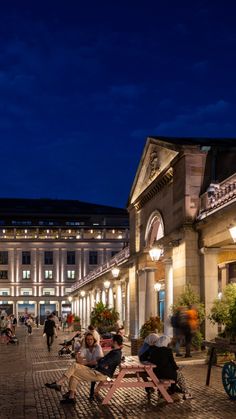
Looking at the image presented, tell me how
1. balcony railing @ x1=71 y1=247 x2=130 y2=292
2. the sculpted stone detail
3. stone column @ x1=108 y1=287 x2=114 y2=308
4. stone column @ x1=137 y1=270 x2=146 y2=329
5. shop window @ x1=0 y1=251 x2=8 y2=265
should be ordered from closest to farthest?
the sculpted stone detail
stone column @ x1=137 y1=270 x2=146 y2=329
balcony railing @ x1=71 y1=247 x2=130 y2=292
stone column @ x1=108 y1=287 x2=114 y2=308
shop window @ x1=0 y1=251 x2=8 y2=265

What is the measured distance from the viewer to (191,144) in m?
25.9

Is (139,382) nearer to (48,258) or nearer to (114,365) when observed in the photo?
(114,365)

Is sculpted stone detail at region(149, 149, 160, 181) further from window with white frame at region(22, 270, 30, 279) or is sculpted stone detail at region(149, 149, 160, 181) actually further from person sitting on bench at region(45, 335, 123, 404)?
window with white frame at region(22, 270, 30, 279)

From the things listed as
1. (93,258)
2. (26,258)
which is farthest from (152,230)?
(26,258)

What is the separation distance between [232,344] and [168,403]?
6.85 feet

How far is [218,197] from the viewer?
23000mm

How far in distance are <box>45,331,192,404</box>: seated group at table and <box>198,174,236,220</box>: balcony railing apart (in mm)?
8079

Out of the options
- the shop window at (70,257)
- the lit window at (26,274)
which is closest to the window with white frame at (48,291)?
the lit window at (26,274)

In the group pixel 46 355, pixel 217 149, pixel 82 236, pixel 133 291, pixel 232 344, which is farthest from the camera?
pixel 82 236

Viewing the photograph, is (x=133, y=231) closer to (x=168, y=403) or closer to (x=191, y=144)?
(x=191, y=144)

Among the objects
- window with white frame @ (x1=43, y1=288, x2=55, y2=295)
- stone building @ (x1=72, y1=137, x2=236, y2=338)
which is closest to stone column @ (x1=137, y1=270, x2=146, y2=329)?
stone building @ (x1=72, y1=137, x2=236, y2=338)

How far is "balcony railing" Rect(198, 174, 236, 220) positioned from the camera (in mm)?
21625

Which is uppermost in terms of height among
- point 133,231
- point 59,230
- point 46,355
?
point 59,230

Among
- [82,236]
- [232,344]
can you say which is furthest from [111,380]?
[82,236]
